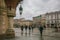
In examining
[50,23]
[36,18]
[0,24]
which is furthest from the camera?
[36,18]

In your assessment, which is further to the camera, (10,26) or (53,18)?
(53,18)

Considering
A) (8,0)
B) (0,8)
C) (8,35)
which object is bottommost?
(8,35)

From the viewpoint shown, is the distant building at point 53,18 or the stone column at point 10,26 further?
the distant building at point 53,18

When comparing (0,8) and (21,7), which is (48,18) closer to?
(21,7)

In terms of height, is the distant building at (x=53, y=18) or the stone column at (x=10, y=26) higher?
the distant building at (x=53, y=18)

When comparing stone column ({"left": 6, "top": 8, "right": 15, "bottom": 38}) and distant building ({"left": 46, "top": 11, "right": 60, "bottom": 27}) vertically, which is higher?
distant building ({"left": 46, "top": 11, "right": 60, "bottom": 27})

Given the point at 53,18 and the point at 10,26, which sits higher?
the point at 53,18

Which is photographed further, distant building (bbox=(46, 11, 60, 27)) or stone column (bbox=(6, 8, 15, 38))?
distant building (bbox=(46, 11, 60, 27))

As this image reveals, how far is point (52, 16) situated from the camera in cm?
15088

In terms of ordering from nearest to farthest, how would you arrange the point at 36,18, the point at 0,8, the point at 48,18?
the point at 0,8
the point at 48,18
the point at 36,18

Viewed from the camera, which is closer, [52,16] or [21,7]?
[21,7]

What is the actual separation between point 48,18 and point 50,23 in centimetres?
1016

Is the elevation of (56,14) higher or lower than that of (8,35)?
higher

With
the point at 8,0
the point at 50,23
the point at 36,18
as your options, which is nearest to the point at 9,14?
the point at 8,0
